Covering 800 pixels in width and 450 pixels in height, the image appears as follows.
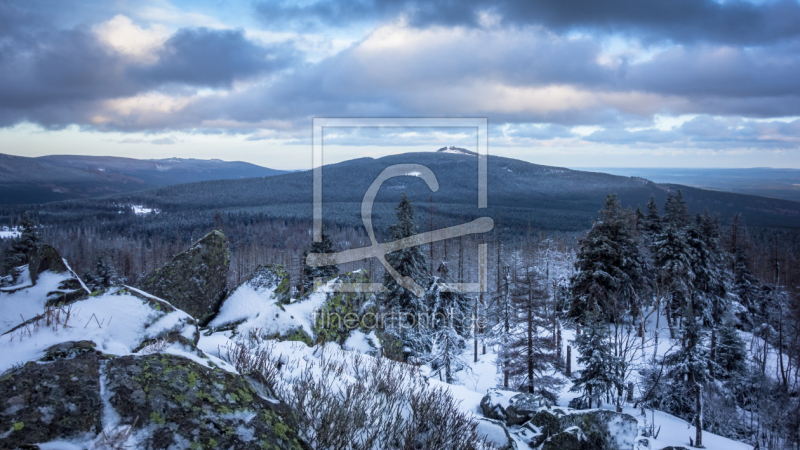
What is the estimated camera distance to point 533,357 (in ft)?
68.1

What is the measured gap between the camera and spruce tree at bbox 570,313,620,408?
761 inches

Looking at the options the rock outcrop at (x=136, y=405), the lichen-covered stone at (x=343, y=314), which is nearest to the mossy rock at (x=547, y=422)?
the lichen-covered stone at (x=343, y=314)

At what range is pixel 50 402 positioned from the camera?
2959 mm

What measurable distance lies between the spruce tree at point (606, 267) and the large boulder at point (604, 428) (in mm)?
15314

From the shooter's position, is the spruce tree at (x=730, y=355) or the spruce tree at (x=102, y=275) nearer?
the spruce tree at (x=730, y=355)

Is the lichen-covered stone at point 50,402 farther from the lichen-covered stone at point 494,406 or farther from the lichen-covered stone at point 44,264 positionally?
the lichen-covered stone at point 494,406

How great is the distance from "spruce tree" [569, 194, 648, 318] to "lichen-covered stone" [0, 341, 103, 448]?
24775 millimetres

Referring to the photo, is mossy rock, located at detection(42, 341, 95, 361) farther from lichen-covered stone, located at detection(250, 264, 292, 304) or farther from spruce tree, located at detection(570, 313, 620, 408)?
spruce tree, located at detection(570, 313, 620, 408)

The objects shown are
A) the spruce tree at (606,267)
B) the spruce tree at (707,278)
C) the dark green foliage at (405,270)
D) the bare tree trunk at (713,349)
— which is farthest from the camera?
the spruce tree at (707,278)

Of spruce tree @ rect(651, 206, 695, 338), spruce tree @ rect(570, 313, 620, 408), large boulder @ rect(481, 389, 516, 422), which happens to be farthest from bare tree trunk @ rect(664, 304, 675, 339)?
large boulder @ rect(481, 389, 516, 422)

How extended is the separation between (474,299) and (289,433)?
34.2 metres

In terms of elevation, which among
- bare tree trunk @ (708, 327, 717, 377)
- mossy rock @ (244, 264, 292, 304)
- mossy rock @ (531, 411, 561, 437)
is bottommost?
bare tree trunk @ (708, 327, 717, 377)

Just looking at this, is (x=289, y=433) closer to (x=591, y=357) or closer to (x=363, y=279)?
(x=363, y=279)

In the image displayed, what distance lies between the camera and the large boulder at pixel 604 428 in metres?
9.07
